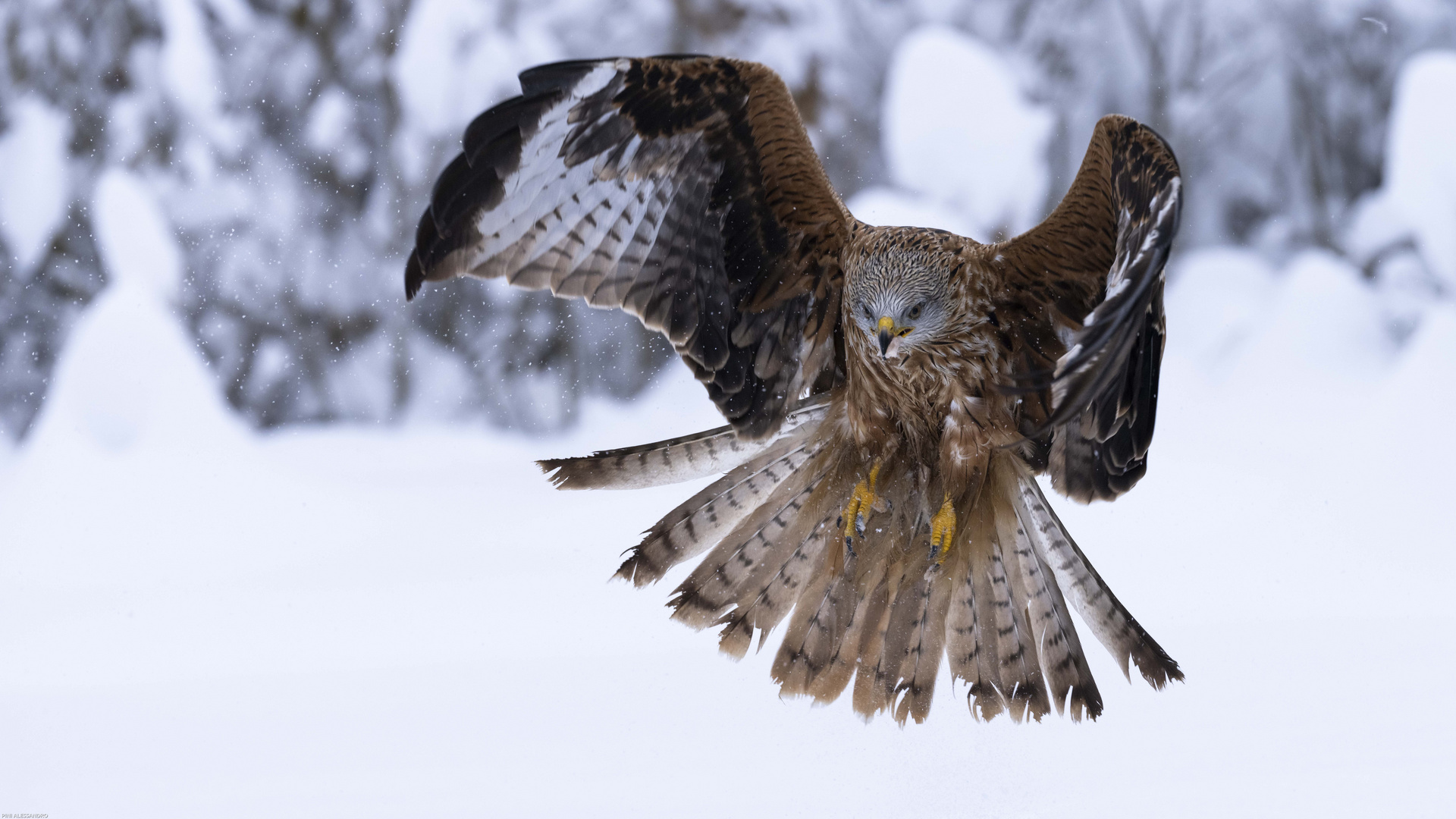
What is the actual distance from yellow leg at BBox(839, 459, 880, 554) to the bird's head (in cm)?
48

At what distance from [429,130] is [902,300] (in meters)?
5.92

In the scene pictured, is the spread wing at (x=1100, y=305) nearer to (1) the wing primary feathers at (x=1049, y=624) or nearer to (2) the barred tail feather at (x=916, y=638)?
(1) the wing primary feathers at (x=1049, y=624)

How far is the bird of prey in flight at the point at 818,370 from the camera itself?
113 inches

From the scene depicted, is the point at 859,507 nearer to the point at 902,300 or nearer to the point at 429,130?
the point at 902,300

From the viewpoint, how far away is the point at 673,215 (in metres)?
3.13

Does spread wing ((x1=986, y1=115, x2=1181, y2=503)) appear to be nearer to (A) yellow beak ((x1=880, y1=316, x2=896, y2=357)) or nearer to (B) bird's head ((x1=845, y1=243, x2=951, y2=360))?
(B) bird's head ((x1=845, y1=243, x2=951, y2=360))

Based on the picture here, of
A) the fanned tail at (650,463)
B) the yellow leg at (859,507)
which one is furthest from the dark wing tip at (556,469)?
the yellow leg at (859,507)

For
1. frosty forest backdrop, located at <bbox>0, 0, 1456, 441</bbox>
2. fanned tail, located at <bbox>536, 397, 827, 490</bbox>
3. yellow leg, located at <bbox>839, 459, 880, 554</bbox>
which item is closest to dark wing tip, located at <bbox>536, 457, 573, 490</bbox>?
fanned tail, located at <bbox>536, 397, 827, 490</bbox>

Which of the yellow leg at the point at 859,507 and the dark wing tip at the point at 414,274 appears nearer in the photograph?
the dark wing tip at the point at 414,274

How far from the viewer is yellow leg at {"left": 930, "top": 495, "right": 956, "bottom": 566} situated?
3100mm

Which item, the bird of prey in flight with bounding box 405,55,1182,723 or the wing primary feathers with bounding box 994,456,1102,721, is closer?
the bird of prey in flight with bounding box 405,55,1182,723

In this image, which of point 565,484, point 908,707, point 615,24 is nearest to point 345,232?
point 615,24

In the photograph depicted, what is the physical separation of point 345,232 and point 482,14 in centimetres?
193

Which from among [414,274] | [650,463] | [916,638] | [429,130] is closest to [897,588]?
[916,638]
